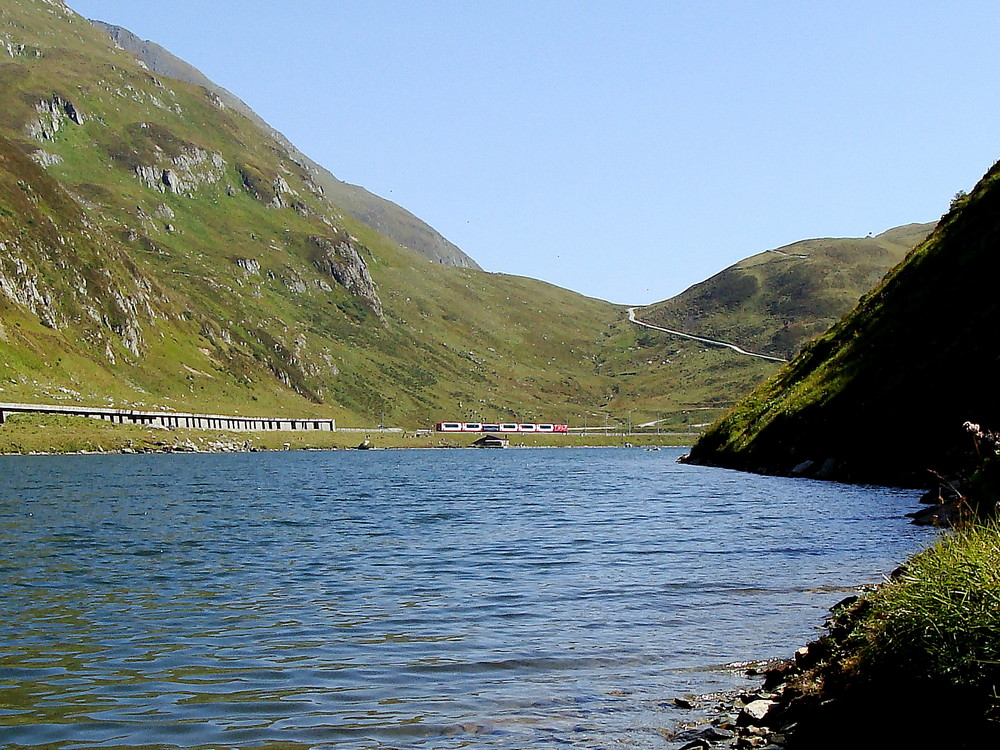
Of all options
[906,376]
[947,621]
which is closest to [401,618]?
[947,621]

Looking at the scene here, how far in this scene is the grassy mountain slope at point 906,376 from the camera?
60.6 m

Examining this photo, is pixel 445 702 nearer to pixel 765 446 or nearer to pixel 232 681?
pixel 232 681

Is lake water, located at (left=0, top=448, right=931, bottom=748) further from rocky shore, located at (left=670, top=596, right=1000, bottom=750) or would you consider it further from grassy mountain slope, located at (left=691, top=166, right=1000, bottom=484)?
grassy mountain slope, located at (left=691, top=166, right=1000, bottom=484)

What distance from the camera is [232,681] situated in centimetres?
1858

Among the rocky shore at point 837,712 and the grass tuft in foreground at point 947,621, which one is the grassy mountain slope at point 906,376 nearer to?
the rocky shore at point 837,712

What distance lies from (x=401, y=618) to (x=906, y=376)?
53864 mm

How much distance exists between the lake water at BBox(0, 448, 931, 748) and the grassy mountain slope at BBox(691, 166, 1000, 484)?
10462 millimetres

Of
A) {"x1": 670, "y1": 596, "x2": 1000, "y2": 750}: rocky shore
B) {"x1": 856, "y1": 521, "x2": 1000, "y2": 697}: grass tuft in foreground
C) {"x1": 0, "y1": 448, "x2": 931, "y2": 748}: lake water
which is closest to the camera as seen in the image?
→ {"x1": 670, "y1": 596, "x2": 1000, "y2": 750}: rocky shore

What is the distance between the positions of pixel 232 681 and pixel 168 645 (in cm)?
369

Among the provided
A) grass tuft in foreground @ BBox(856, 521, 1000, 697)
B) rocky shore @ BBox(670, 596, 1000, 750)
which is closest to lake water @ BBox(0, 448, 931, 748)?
rocky shore @ BBox(670, 596, 1000, 750)

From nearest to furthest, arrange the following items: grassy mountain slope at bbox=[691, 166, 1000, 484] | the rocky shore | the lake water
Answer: the rocky shore
the lake water
grassy mountain slope at bbox=[691, 166, 1000, 484]

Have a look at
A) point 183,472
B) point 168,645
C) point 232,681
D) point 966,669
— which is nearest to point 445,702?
point 232,681

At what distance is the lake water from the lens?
53.5ft

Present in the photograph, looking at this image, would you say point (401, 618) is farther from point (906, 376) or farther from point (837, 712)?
point (906, 376)
